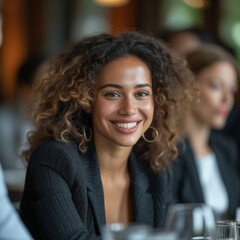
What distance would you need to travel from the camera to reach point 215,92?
3.15 metres

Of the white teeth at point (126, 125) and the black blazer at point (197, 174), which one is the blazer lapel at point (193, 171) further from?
the white teeth at point (126, 125)

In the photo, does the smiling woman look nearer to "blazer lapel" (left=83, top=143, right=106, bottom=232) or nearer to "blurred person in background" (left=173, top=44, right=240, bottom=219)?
"blazer lapel" (left=83, top=143, right=106, bottom=232)

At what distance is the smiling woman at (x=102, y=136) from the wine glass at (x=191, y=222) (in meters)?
0.62

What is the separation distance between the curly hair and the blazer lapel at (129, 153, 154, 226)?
2.5 inches

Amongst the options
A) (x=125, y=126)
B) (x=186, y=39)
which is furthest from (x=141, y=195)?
(x=186, y=39)

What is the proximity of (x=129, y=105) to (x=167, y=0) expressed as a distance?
553 cm

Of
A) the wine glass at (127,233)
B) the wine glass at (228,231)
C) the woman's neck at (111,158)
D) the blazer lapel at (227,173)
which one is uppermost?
the wine glass at (127,233)

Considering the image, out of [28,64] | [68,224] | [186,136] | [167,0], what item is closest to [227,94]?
[186,136]

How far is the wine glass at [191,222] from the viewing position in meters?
1.03

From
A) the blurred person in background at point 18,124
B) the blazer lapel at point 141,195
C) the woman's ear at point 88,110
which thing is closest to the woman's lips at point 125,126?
the woman's ear at point 88,110

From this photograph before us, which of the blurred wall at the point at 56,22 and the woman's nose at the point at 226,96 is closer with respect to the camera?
the woman's nose at the point at 226,96

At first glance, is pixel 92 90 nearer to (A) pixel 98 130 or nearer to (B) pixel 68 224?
(A) pixel 98 130

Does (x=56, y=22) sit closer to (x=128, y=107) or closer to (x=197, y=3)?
(x=197, y=3)

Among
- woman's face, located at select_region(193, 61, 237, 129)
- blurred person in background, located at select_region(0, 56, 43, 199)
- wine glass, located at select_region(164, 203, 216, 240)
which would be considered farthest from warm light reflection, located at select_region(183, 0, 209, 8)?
wine glass, located at select_region(164, 203, 216, 240)
